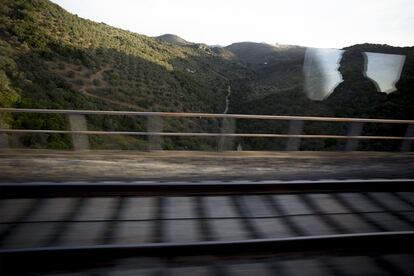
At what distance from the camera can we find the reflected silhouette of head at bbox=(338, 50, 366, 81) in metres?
40.8

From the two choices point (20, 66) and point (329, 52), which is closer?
point (20, 66)

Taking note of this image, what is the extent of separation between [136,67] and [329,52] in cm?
2788

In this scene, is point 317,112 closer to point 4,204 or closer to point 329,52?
point 329,52

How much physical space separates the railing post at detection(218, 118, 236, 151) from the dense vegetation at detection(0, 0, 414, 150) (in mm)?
9727

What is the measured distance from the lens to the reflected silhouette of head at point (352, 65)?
134 ft

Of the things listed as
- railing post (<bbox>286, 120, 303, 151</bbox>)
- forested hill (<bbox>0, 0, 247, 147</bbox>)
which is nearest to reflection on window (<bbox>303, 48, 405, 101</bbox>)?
forested hill (<bbox>0, 0, 247, 147</bbox>)

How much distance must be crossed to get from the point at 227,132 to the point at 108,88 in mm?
31900

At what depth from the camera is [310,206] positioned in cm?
575

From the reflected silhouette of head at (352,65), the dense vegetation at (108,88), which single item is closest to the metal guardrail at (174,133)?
the dense vegetation at (108,88)

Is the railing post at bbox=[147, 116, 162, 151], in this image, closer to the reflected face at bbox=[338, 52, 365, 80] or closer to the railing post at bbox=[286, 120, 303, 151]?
the railing post at bbox=[286, 120, 303, 151]

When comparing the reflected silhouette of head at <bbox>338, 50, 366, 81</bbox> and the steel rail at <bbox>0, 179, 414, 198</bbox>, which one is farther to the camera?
the reflected silhouette of head at <bbox>338, 50, 366, 81</bbox>

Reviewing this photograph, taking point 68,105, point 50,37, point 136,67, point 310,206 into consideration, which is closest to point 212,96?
point 136,67

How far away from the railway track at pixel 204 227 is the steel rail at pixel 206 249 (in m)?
0.01

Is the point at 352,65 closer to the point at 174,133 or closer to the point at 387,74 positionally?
the point at 387,74
